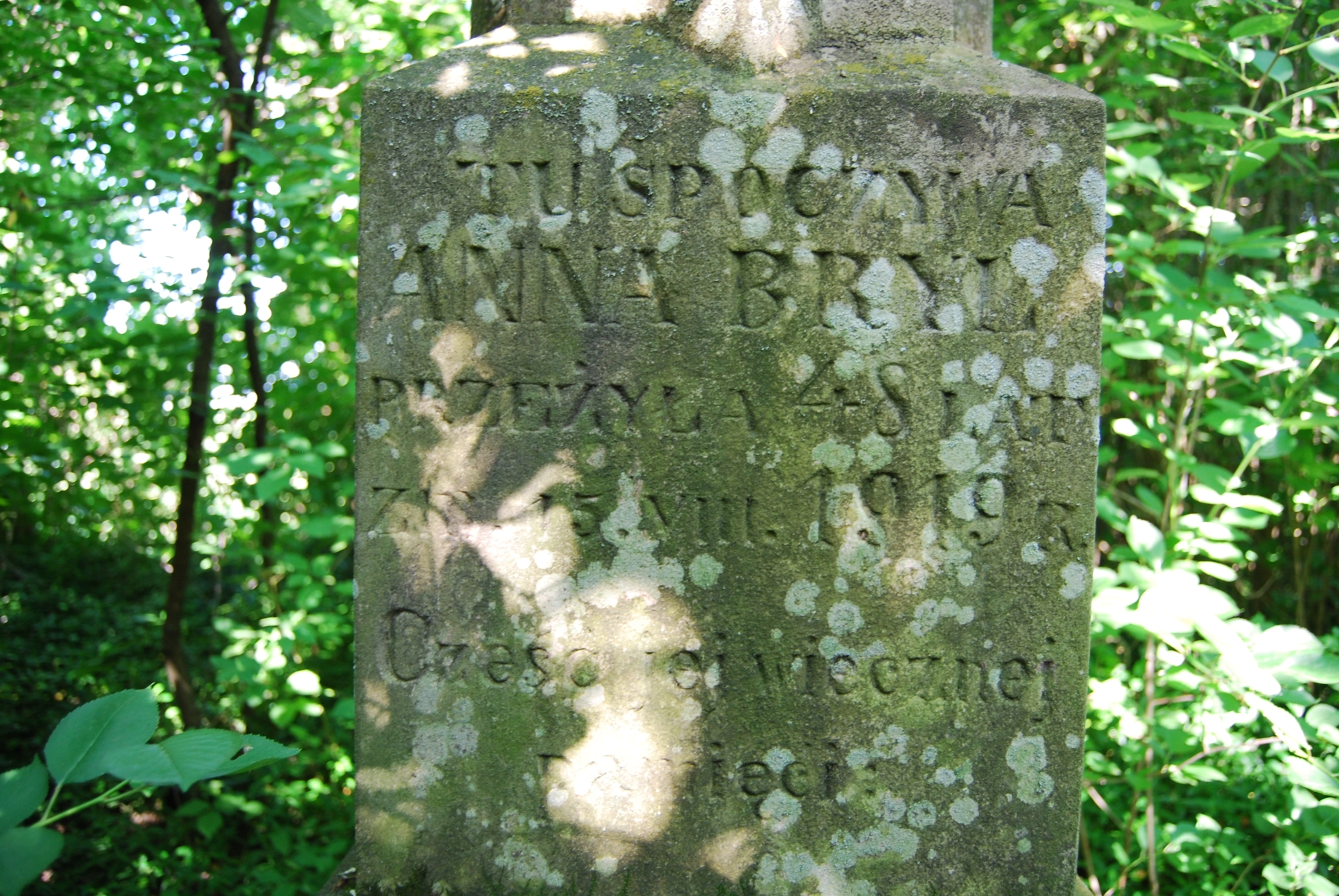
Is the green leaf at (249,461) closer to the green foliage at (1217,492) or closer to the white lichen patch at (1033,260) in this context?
the white lichen patch at (1033,260)

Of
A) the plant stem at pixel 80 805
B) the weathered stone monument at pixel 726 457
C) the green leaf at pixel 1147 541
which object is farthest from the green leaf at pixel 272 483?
the green leaf at pixel 1147 541

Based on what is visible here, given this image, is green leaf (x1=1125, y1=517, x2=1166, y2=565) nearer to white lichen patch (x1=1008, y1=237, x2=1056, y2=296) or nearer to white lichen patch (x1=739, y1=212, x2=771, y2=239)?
white lichen patch (x1=1008, y1=237, x2=1056, y2=296)

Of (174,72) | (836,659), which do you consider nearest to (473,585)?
(836,659)

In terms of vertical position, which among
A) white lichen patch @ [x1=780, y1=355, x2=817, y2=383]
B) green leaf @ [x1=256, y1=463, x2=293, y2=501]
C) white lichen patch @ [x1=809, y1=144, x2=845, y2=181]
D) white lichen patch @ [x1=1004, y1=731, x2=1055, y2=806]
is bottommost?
white lichen patch @ [x1=1004, y1=731, x2=1055, y2=806]

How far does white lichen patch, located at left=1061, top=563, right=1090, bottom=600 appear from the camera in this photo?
1.77 meters

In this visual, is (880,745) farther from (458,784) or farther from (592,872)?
(458,784)

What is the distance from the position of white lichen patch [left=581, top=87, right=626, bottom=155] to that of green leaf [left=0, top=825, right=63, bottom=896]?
1.33 meters

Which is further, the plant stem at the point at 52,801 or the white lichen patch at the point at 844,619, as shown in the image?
the white lichen patch at the point at 844,619

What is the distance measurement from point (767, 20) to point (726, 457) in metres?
0.86

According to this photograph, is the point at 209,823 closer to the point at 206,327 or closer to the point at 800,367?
the point at 206,327

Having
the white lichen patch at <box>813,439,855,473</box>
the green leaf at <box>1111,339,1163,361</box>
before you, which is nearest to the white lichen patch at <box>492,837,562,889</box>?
the white lichen patch at <box>813,439,855,473</box>

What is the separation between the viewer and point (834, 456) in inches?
69.0

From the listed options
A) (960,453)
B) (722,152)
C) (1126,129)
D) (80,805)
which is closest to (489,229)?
(722,152)

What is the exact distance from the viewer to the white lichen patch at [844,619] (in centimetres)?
177
